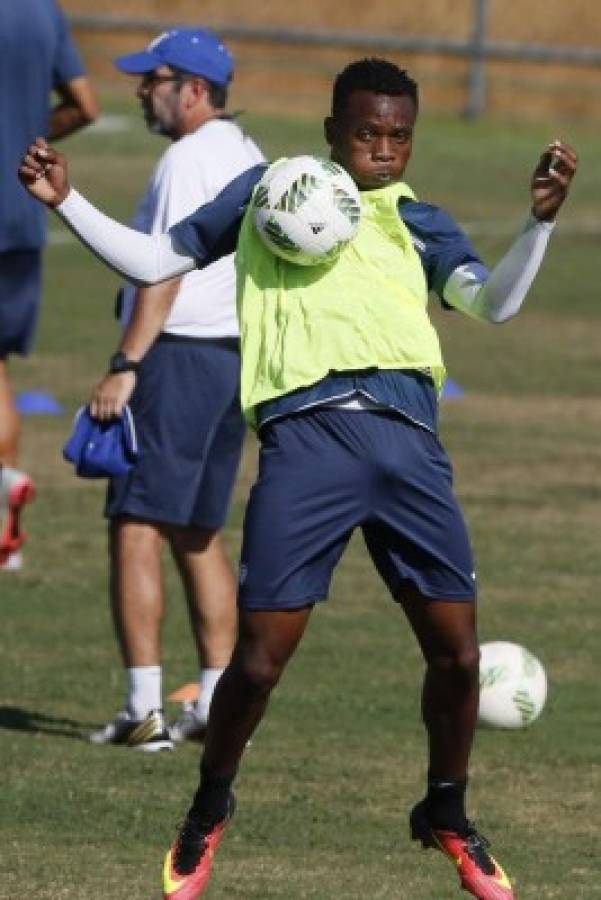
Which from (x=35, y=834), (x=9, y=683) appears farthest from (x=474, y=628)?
(x=9, y=683)

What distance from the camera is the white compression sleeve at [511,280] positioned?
633 centimetres

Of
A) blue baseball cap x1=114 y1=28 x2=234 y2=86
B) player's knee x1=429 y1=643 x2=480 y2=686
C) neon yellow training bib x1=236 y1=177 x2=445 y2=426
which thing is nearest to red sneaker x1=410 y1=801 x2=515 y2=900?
player's knee x1=429 y1=643 x2=480 y2=686

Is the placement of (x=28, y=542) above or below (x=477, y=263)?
below

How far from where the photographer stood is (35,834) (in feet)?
24.2

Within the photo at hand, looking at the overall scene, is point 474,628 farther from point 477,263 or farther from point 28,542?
point 28,542

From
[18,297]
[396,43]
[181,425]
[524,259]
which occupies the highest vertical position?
[524,259]

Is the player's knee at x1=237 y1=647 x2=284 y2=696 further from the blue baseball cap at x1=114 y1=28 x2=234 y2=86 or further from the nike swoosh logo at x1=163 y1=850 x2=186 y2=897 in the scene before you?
the blue baseball cap at x1=114 y1=28 x2=234 y2=86

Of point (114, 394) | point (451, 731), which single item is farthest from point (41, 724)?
point (451, 731)

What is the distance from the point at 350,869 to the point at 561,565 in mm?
4794

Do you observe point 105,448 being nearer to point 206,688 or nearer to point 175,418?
point 175,418

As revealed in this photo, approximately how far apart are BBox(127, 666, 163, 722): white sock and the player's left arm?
8.67 feet

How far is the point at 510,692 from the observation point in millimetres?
8898

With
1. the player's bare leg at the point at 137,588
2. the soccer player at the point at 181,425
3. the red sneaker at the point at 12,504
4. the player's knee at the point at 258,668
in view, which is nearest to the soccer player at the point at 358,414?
the player's knee at the point at 258,668

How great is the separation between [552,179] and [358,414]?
71 cm
